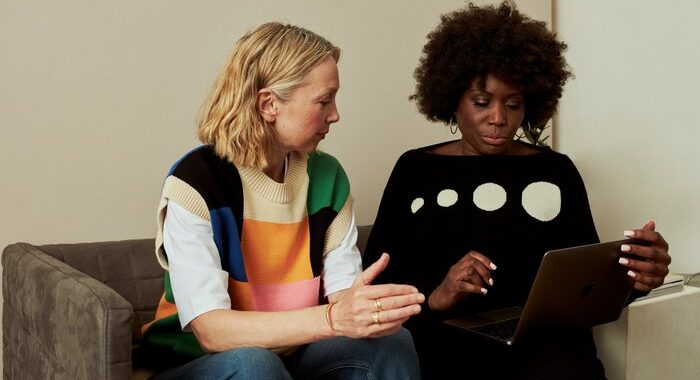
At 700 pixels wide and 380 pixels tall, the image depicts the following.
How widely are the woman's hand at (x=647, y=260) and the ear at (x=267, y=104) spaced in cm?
77

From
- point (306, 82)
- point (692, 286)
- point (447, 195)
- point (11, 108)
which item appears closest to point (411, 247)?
point (447, 195)

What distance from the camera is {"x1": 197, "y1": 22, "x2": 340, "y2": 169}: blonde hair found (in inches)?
59.6

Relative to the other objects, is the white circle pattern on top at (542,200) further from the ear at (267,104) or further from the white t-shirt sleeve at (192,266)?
the white t-shirt sleeve at (192,266)

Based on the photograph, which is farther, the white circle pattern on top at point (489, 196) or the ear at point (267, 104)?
the white circle pattern on top at point (489, 196)

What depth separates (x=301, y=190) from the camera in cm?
163

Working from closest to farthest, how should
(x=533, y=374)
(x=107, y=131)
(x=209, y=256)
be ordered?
1. (x=209, y=256)
2. (x=533, y=374)
3. (x=107, y=131)

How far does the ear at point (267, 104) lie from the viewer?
1535 mm

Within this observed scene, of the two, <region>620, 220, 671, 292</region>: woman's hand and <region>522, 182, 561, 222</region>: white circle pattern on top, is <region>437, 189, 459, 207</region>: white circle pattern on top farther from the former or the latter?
<region>620, 220, 671, 292</region>: woman's hand

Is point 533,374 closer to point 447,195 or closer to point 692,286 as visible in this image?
point 447,195

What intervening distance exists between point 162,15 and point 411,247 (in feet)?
3.07

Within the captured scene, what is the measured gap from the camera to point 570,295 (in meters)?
1.63

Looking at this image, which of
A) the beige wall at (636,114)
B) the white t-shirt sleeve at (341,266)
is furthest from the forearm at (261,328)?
the beige wall at (636,114)

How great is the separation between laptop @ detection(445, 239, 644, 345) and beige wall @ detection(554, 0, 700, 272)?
3.22 ft

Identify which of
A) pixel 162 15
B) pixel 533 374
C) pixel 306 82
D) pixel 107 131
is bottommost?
pixel 533 374
